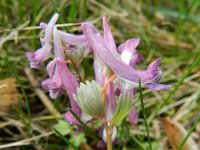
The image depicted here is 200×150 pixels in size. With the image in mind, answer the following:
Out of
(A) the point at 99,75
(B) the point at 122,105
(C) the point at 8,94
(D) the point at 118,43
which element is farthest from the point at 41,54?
(D) the point at 118,43

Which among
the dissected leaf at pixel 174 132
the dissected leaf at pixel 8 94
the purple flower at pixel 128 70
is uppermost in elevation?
the purple flower at pixel 128 70

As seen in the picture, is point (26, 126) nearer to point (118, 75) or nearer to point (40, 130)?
point (40, 130)

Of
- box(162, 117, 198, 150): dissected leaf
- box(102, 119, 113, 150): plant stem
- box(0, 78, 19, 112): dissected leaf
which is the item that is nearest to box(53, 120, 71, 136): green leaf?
box(0, 78, 19, 112): dissected leaf

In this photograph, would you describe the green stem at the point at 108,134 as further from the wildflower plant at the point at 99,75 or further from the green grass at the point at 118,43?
the green grass at the point at 118,43

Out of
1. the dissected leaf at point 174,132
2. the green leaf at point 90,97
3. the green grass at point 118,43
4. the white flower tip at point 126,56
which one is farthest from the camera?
the green grass at point 118,43

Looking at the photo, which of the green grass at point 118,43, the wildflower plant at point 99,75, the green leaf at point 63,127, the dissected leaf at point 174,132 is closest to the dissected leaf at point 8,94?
the green grass at point 118,43

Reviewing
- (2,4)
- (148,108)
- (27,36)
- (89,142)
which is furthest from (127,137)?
(2,4)

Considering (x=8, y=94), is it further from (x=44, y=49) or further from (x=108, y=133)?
(x=108, y=133)
